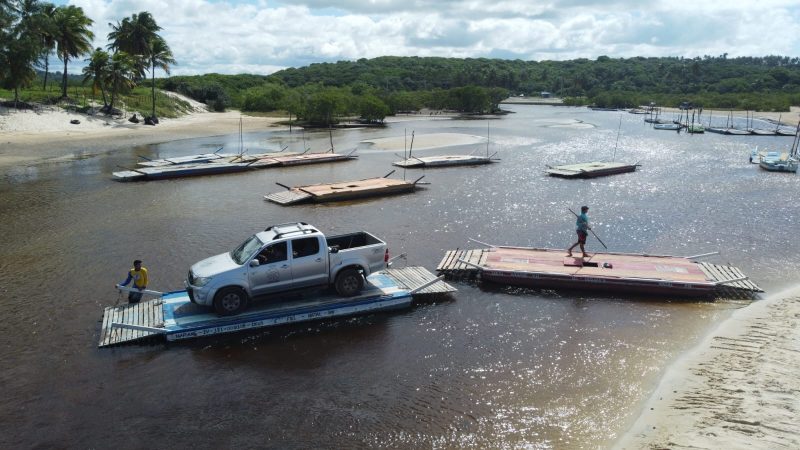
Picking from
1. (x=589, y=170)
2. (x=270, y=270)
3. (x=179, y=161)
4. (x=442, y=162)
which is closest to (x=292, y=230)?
(x=270, y=270)

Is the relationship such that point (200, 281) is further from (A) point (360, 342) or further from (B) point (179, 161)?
(B) point (179, 161)

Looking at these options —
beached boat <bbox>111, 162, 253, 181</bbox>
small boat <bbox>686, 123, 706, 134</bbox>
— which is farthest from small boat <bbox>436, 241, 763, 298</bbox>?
small boat <bbox>686, 123, 706, 134</bbox>

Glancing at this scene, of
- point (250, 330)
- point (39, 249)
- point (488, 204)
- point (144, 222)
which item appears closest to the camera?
point (250, 330)

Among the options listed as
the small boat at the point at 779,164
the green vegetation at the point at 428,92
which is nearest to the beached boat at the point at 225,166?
the green vegetation at the point at 428,92

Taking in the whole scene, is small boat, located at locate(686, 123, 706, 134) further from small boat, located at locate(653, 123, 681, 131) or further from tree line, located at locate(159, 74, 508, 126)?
tree line, located at locate(159, 74, 508, 126)

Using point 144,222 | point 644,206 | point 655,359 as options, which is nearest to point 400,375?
point 655,359

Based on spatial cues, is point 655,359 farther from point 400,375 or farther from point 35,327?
point 35,327
